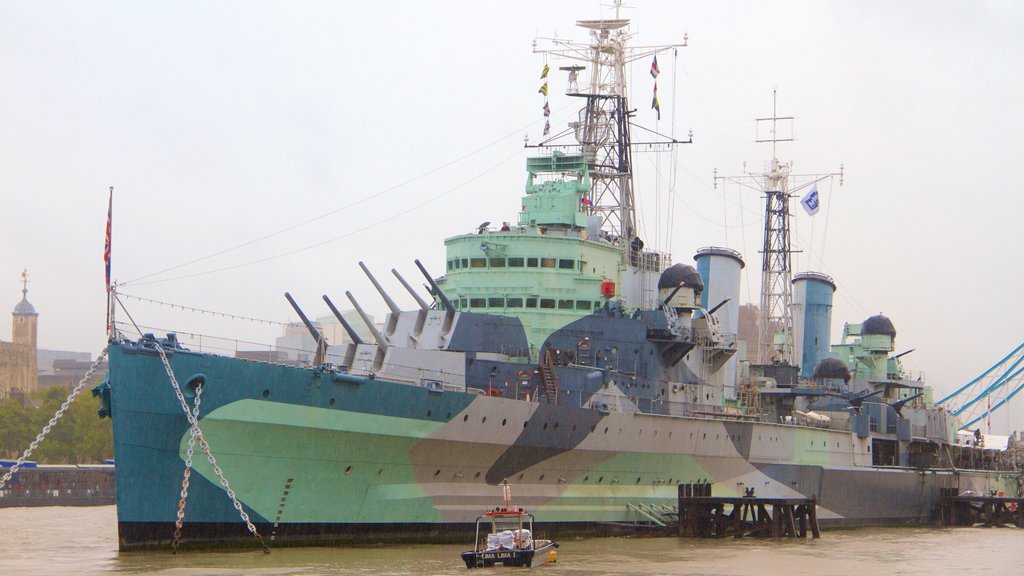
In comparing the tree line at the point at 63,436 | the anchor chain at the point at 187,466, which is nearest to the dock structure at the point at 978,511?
the anchor chain at the point at 187,466

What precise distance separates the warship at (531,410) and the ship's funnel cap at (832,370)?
6 cm

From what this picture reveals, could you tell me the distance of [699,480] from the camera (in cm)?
3516

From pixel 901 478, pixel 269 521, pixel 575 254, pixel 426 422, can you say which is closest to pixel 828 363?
pixel 901 478

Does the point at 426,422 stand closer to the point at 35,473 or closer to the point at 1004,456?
the point at 35,473

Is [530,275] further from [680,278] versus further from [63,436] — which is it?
[63,436]

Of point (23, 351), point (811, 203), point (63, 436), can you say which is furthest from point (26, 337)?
point (811, 203)

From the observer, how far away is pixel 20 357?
108500 millimetres

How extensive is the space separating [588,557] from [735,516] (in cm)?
800

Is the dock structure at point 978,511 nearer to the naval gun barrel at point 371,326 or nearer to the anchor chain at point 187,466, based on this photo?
the naval gun barrel at point 371,326

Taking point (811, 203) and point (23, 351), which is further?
point (23, 351)

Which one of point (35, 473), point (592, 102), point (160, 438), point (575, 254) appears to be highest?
point (592, 102)

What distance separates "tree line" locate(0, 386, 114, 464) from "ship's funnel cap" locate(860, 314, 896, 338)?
37278 millimetres

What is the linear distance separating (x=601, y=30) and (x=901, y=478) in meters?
19.3

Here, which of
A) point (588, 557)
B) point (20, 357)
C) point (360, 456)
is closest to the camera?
point (360, 456)
